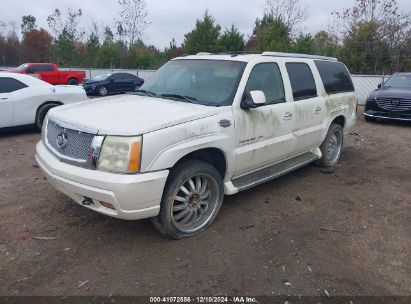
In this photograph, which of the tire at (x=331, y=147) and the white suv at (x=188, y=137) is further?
the tire at (x=331, y=147)

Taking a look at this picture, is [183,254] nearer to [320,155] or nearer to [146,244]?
[146,244]

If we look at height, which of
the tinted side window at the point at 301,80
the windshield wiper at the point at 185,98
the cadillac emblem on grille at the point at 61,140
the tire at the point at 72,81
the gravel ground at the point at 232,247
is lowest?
the gravel ground at the point at 232,247

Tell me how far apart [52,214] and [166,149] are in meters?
1.86

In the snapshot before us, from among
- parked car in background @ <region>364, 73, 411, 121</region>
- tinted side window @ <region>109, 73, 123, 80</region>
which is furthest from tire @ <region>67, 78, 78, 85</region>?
parked car in background @ <region>364, 73, 411, 121</region>

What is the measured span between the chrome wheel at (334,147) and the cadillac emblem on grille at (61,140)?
4432mm

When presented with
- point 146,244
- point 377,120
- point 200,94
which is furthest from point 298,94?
point 377,120

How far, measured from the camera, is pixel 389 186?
566 cm

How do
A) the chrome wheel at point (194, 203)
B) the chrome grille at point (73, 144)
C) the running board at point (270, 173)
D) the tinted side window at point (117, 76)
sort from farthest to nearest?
1. the tinted side window at point (117, 76)
2. the running board at point (270, 173)
3. the chrome wheel at point (194, 203)
4. the chrome grille at point (73, 144)

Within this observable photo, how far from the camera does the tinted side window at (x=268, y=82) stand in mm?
4469

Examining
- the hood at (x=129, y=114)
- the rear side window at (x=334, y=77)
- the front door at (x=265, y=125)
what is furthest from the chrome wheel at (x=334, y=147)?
the hood at (x=129, y=114)

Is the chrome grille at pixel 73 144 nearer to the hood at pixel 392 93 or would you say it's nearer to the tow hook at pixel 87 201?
the tow hook at pixel 87 201

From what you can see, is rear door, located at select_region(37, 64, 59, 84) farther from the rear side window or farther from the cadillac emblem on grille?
the cadillac emblem on grille

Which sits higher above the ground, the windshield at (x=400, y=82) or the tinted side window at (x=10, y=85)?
the windshield at (x=400, y=82)

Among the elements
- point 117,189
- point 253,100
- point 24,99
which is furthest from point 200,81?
point 24,99
